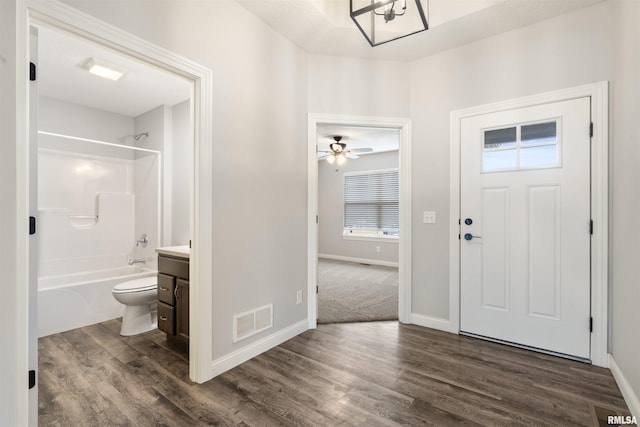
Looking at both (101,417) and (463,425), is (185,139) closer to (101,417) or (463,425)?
(101,417)

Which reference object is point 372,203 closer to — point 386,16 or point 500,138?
point 500,138

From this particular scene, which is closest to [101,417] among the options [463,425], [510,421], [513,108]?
[463,425]

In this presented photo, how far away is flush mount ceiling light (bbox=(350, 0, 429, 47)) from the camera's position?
64.8 inches

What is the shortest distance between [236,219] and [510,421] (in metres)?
2.12

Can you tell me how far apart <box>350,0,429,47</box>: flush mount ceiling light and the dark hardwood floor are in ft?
7.38

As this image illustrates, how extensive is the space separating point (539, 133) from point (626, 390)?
1871 millimetres

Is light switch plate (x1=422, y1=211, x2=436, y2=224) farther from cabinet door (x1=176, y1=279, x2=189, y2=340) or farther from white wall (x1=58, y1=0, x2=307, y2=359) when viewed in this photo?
cabinet door (x1=176, y1=279, x2=189, y2=340)

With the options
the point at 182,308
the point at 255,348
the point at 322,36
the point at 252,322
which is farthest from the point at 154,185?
the point at 322,36

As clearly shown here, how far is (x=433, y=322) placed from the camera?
2926 mm

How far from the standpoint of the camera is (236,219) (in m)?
2.25

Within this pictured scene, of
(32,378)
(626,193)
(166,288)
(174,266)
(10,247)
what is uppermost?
(626,193)

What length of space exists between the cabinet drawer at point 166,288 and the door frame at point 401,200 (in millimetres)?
1220

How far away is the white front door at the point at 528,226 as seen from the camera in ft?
7.48

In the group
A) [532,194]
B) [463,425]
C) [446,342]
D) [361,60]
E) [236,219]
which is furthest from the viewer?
[361,60]
